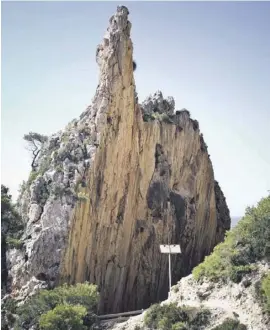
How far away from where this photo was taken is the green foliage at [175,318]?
28.8 m

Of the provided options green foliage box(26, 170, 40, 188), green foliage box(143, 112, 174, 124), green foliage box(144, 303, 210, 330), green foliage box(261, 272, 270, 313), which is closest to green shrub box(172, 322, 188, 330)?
green foliage box(144, 303, 210, 330)

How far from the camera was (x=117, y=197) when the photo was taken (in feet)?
150

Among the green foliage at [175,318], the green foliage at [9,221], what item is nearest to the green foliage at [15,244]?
the green foliage at [9,221]

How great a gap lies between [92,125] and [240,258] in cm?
1951

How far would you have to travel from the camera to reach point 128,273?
155ft

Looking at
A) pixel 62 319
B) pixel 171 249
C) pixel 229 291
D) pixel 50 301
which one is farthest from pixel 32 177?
pixel 229 291

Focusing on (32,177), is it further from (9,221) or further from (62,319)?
(62,319)

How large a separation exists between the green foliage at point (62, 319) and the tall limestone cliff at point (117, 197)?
600 centimetres

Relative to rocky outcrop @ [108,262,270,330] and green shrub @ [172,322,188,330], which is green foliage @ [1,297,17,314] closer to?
rocky outcrop @ [108,262,270,330]

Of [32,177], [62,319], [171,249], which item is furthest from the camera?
[32,177]

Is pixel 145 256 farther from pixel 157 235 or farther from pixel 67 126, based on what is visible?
pixel 67 126

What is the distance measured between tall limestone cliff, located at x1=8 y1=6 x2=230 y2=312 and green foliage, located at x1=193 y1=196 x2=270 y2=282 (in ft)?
38.2

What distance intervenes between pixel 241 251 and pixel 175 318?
7.47m

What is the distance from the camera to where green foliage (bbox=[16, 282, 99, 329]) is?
31641 millimetres
